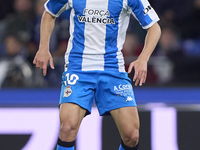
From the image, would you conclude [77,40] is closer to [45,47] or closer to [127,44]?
[45,47]

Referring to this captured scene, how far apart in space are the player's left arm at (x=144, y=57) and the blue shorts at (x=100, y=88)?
6.5 inches

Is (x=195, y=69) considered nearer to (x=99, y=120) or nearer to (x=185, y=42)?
(x=185, y=42)

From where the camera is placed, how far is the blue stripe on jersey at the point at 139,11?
3348 mm

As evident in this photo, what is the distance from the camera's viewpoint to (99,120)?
414cm

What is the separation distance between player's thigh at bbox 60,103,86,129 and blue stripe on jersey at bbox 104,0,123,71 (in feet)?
1.29

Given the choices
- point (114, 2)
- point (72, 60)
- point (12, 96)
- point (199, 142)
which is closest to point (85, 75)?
point (72, 60)

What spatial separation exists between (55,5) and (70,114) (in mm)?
848

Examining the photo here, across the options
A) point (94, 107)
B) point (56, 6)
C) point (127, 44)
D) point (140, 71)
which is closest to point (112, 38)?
point (140, 71)

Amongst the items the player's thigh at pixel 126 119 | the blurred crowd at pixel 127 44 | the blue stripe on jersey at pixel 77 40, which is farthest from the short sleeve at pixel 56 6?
the blurred crowd at pixel 127 44

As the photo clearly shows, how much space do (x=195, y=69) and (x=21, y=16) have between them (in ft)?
8.62

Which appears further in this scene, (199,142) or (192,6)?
(192,6)

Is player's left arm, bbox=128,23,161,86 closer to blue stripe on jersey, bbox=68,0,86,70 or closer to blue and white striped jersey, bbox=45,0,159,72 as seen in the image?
blue and white striped jersey, bbox=45,0,159,72

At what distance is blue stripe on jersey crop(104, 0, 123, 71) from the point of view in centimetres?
334

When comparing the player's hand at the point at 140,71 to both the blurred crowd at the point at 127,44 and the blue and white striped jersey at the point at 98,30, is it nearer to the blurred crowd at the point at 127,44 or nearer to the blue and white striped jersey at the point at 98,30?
the blue and white striped jersey at the point at 98,30
